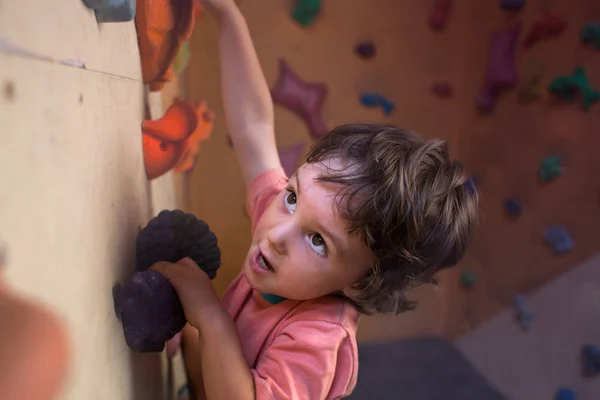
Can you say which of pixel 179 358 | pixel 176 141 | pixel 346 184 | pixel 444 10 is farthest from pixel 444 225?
pixel 444 10

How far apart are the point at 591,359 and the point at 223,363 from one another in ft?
2.40

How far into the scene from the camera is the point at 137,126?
51cm

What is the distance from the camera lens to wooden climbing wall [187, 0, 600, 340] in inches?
35.7

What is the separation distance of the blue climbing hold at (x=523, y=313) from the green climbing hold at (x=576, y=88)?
0.39 metres

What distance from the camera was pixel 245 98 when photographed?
621mm

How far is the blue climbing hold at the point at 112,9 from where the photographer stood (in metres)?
0.35

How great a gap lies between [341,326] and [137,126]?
0.28 m

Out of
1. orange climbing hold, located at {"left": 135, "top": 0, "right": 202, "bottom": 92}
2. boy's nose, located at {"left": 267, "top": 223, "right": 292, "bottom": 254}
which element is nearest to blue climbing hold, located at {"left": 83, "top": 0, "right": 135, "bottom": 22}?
orange climbing hold, located at {"left": 135, "top": 0, "right": 202, "bottom": 92}

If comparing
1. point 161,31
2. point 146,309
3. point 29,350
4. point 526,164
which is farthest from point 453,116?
point 29,350

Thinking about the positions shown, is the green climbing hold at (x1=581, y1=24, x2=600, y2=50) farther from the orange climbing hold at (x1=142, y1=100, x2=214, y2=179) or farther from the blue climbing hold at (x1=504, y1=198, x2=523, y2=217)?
the orange climbing hold at (x1=142, y1=100, x2=214, y2=179)

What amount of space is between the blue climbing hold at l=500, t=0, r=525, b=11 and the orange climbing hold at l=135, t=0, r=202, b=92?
2.28ft

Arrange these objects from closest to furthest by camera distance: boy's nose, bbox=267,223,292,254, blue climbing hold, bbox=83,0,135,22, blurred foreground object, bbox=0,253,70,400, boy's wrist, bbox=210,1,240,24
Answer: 1. blurred foreground object, bbox=0,253,70,400
2. blue climbing hold, bbox=83,0,135,22
3. boy's nose, bbox=267,223,292,254
4. boy's wrist, bbox=210,1,240,24

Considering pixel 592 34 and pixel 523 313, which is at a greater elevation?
pixel 592 34

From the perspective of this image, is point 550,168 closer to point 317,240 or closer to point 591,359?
point 591,359
